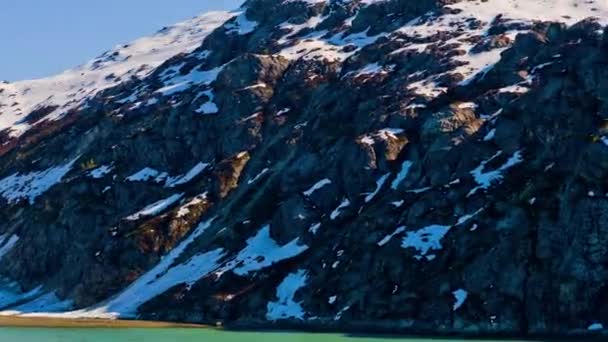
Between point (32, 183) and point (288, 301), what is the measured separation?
92.6 m

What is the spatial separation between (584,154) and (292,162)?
54227 millimetres

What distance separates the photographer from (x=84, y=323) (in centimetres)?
11619

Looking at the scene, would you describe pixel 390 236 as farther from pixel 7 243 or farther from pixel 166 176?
pixel 7 243

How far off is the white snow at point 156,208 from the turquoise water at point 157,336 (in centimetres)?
4725

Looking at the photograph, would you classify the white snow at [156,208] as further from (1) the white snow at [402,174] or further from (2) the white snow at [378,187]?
(1) the white snow at [402,174]

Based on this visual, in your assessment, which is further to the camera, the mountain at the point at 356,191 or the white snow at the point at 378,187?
the white snow at the point at 378,187

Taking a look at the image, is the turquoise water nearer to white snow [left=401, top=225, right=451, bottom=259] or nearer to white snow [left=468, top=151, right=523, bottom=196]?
white snow [left=401, top=225, right=451, bottom=259]

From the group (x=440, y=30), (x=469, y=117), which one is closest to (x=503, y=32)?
(x=440, y=30)

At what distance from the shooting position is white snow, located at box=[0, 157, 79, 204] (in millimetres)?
179875

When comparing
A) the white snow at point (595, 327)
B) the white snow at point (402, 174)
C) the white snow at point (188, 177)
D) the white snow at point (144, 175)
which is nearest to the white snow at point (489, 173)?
the white snow at point (402, 174)

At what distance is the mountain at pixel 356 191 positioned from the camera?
98.6m

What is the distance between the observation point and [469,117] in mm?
132250

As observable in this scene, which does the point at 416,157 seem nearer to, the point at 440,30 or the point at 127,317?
the point at 127,317

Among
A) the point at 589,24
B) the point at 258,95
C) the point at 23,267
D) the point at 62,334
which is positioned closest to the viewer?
the point at 62,334
